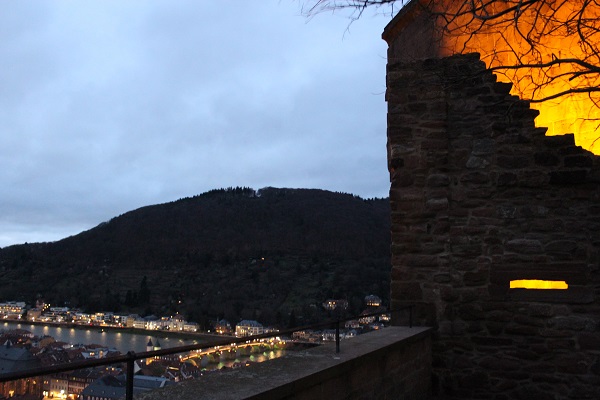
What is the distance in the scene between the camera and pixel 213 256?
45.6m

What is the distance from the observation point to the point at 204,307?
105 ft

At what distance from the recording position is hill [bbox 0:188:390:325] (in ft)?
109

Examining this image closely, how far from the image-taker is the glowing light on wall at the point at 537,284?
4.93 m

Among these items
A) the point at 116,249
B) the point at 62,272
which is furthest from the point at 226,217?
the point at 62,272

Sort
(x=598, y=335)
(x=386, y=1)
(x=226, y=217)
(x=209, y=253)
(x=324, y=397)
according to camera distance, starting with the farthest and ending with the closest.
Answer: (x=226, y=217), (x=209, y=253), (x=598, y=335), (x=386, y=1), (x=324, y=397)

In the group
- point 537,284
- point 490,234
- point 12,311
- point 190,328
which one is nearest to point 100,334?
point 12,311

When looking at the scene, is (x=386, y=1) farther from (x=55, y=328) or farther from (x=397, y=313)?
(x=55, y=328)

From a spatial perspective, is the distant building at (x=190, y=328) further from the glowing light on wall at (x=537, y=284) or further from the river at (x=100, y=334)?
the glowing light on wall at (x=537, y=284)

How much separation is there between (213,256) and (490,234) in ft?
137

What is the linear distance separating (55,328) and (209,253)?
23.8 meters

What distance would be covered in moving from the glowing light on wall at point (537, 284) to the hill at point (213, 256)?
22.2 m

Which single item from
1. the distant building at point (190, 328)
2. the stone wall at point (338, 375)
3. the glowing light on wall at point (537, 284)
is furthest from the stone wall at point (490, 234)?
the distant building at point (190, 328)

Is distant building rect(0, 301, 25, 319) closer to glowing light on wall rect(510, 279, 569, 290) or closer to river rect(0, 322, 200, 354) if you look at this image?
river rect(0, 322, 200, 354)

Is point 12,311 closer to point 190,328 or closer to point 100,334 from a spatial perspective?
point 100,334
